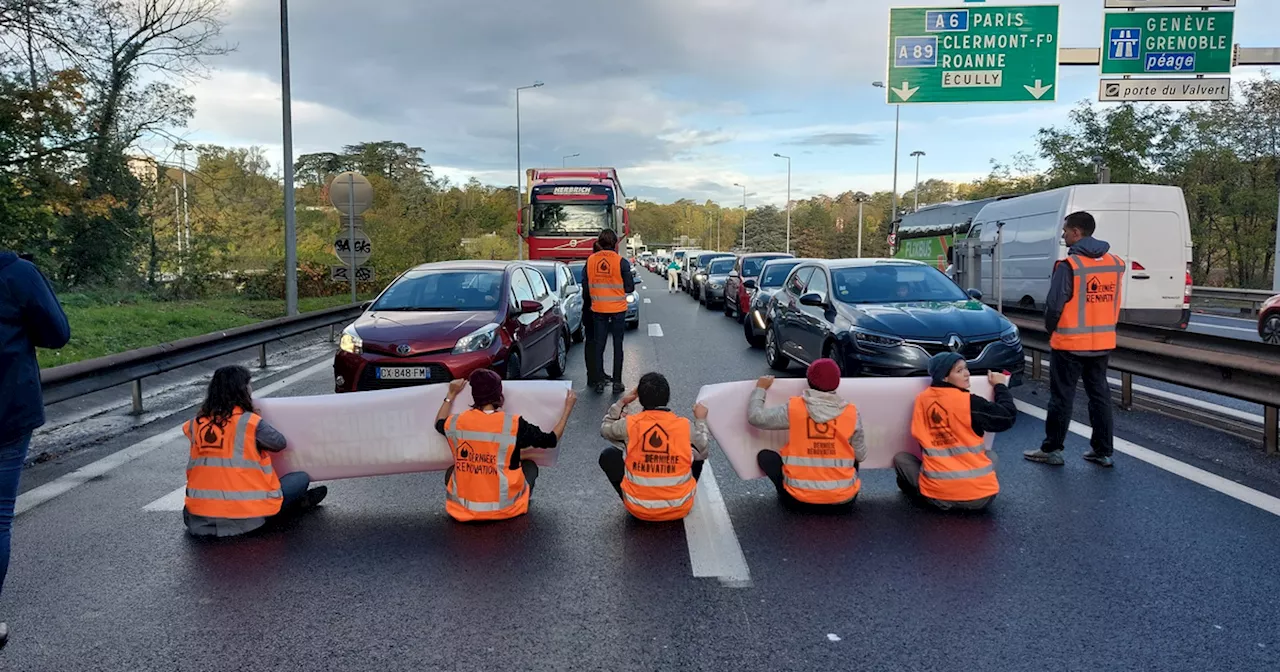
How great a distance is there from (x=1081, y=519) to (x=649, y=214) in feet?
571

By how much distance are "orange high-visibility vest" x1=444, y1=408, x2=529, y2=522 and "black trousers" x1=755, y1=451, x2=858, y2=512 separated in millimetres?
1468

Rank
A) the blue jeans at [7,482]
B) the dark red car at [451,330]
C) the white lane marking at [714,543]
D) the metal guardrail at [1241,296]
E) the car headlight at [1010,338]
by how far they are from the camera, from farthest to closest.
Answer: the metal guardrail at [1241,296] < the car headlight at [1010,338] < the dark red car at [451,330] < the white lane marking at [714,543] < the blue jeans at [7,482]

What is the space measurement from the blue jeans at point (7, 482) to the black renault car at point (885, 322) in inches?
273

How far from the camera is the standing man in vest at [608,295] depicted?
983 centimetres

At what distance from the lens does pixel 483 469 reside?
4969 mm

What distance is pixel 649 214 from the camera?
177250 mm

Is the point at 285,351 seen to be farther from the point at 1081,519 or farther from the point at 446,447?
the point at 1081,519

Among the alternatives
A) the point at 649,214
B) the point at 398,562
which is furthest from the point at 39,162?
the point at 649,214

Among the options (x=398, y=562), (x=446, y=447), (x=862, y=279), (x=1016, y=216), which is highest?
(x=1016, y=216)

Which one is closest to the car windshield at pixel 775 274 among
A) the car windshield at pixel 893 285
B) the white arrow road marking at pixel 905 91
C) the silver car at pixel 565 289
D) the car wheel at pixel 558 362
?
the white arrow road marking at pixel 905 91

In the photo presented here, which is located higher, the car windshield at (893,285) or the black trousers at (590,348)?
the car windshield at (893,285)

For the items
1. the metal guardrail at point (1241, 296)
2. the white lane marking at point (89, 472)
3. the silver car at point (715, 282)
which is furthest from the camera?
the silver car at point (715, 282)

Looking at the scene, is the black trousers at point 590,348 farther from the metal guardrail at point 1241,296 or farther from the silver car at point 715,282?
the metal guardrail at point 1241,296

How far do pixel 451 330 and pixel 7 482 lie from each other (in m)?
5.06
